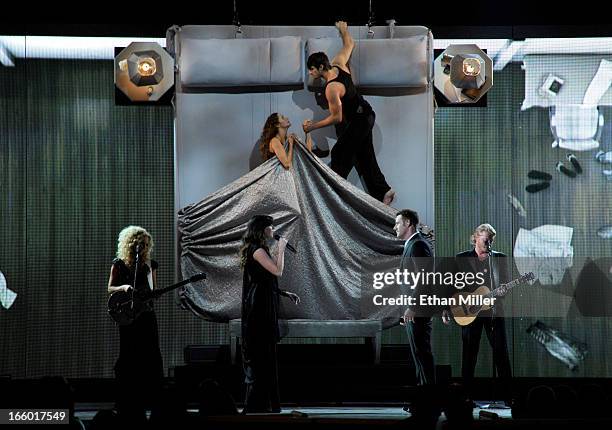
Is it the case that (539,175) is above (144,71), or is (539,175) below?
below

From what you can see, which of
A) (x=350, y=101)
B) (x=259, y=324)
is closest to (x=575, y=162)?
(x=350, y=101)

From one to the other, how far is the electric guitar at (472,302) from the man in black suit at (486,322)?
0.11ft

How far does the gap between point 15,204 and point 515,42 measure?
3.90 m

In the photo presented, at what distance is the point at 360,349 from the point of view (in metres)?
6.90

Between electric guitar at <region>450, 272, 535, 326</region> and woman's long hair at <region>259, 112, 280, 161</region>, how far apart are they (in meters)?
1.62

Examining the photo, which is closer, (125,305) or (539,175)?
(125,305)

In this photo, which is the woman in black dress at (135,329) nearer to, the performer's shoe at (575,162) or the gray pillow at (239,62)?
the gray pillow at (239,62)

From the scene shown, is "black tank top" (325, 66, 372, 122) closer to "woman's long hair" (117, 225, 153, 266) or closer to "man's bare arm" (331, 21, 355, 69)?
"man's bare arm" (331, 21, 355, 69)

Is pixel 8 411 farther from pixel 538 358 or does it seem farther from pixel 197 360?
pixel 538 358

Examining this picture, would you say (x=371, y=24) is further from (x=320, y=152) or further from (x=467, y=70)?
(x=320, y=152)

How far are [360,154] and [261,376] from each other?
77.4 inches

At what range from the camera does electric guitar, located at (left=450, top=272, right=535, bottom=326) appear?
21.9ft

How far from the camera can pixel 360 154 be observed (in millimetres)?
7113

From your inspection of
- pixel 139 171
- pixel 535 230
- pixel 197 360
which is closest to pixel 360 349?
pixel 197 360
